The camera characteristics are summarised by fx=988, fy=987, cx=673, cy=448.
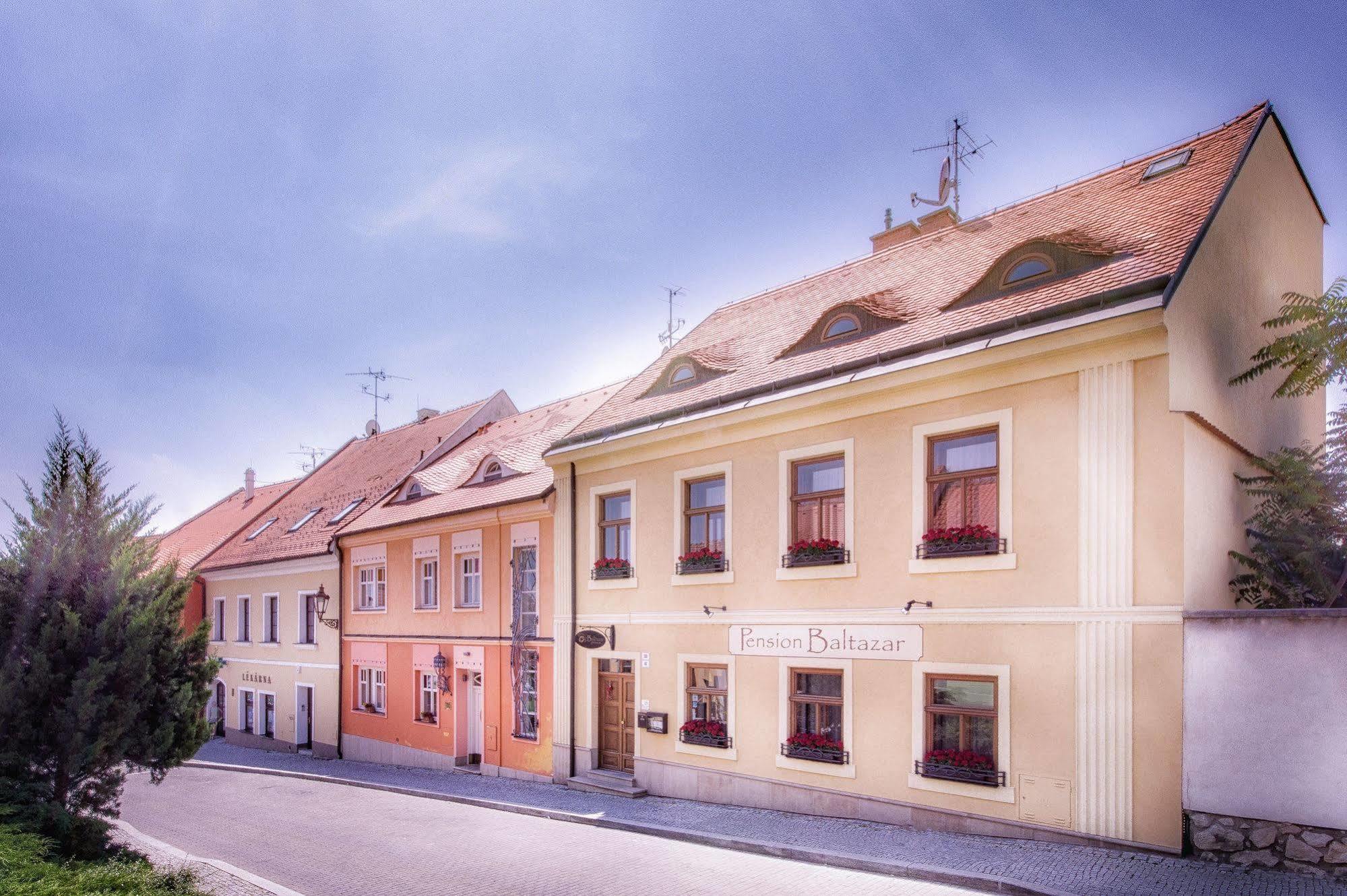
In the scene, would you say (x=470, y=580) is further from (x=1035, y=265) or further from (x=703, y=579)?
(x=1035, y=265)

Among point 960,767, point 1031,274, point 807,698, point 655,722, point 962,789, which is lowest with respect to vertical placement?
point 655,722

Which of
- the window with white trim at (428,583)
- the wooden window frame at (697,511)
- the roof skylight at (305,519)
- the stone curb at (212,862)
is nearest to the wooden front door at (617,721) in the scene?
the wooden window frame at (697,511)

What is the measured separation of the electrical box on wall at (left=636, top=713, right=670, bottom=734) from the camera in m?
17.2

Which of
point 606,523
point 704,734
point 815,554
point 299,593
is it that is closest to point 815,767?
point 704,734

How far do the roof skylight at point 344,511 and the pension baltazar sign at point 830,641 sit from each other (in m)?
17.8

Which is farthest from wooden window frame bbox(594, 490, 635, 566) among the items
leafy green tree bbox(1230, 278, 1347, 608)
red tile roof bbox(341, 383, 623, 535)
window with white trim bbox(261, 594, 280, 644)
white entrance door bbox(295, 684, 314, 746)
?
window with white trim bbox(261, 594, 280, 644)

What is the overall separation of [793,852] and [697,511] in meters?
6.32

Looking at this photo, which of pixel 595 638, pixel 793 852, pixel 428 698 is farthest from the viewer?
pixel 428 698

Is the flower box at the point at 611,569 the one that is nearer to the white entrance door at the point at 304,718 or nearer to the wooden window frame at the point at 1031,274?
the wooden window frame at the point at 1031,274

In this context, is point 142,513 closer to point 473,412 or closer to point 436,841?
point 436,841

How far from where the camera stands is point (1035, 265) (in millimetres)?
13688

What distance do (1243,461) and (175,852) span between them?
617 inches

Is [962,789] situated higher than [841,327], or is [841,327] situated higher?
[841,327]

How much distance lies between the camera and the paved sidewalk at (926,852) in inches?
387
